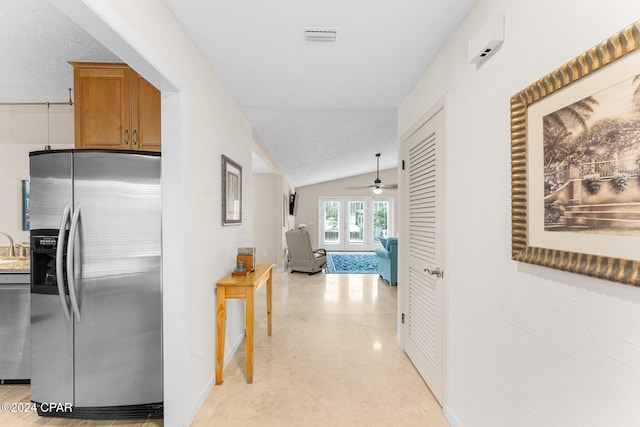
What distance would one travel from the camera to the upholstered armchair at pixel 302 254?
6.59 metres

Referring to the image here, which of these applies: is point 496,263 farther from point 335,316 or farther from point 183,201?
point 335,316

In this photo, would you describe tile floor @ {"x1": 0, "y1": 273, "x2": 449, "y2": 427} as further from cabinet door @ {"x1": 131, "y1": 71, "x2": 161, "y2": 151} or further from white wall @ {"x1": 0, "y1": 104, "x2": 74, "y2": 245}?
cabinet door @ {"x1": 131, "y1": 71, "x2": 161, "y2": 151}

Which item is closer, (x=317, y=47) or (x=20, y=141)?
(x=317, y=47)

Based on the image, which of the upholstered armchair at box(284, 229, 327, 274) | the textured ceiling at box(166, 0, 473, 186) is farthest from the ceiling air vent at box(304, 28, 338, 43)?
the upholstered armchair at box(284, 229, 327, 274)

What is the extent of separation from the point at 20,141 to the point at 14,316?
1896mm

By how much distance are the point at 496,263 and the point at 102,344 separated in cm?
226

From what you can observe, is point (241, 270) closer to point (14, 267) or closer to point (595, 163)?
point (14, 267)

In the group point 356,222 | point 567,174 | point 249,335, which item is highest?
point 567,174

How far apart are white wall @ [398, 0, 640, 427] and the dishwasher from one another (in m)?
3.01

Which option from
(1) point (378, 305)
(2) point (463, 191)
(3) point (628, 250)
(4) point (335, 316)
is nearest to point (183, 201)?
(2) point (463, 191)

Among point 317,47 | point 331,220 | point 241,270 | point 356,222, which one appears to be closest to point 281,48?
point 317,47

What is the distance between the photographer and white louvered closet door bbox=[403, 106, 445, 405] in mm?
2107

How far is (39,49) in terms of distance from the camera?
2.12 meters

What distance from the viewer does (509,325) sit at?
1339 millimetres
